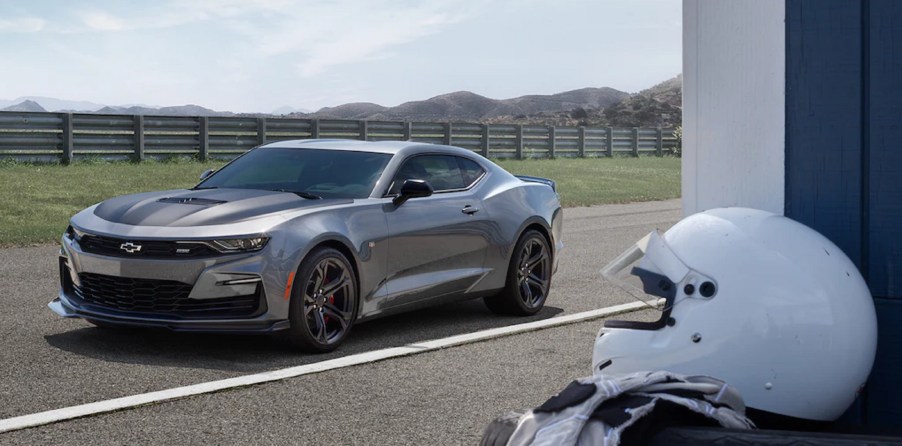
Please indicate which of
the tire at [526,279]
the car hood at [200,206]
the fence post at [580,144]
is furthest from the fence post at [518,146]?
the car hood at [200,206]

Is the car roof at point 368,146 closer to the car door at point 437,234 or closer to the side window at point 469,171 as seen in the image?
the car door at point 437,234

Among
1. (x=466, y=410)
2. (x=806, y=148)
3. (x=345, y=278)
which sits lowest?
(x=466, y=410)

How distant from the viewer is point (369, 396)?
6.27 metres

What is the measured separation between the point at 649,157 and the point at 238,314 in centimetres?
4399

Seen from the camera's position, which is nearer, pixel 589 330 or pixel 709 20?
pixel 709 20

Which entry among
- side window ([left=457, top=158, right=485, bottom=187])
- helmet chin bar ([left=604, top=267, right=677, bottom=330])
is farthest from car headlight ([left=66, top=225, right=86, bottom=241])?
helmet chin bar ([left=604, top=267, right=677, bottom=330])

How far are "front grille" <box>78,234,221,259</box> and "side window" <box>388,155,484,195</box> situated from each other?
177cm

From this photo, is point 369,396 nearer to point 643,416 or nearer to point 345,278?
point 345,278

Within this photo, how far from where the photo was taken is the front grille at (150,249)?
725 centimetres

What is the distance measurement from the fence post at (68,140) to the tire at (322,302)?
23.0 metres

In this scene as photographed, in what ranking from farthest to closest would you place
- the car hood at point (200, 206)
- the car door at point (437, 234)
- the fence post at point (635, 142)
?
the fence post at point (635, 142)
the car door at point (437, 234)
the car hood at point (200, 206)

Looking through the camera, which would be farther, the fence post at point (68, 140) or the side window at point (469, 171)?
the fence post at point (68, 140)

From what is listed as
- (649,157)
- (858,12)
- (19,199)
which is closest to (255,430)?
(858,12)

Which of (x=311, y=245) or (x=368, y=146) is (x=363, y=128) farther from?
(x=311, y=245)
